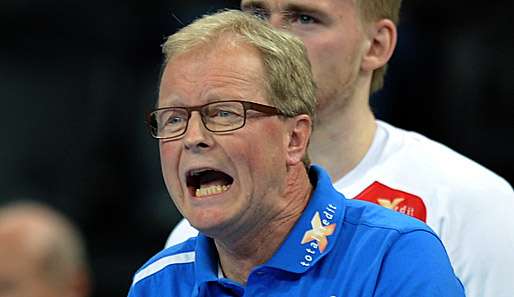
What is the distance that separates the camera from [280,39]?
3.31 meters

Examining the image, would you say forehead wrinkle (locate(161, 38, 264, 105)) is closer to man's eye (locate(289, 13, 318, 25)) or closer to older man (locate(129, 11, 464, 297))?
older man (locate(129, 11, 464, 297))

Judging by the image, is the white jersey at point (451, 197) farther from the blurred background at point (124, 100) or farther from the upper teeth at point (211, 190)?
the blurred background at point (124, 100)

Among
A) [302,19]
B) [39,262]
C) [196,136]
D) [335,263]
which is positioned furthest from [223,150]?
[302,19]

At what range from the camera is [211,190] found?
125 inches

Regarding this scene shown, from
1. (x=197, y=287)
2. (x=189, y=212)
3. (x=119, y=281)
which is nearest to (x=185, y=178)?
(x=189, y=212)

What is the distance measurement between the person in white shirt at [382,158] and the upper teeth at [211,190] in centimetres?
98

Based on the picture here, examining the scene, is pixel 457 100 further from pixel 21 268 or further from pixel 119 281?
pixel 21 268

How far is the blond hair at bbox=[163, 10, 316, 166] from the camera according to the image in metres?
3.24

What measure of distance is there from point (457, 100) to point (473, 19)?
0.48m

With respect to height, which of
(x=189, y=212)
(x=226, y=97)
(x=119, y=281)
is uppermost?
(x=226, y=97)

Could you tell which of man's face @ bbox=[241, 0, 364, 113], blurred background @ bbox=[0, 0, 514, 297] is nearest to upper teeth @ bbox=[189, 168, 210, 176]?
man's face @ bbox=[241, 0, 364, 113]

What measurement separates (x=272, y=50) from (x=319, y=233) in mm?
487

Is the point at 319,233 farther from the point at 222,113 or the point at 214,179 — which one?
the point at 222,113

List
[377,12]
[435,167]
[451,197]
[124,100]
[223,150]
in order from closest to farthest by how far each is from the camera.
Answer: [223,150], [451,197], [435,167], [377,12], [124,100]
